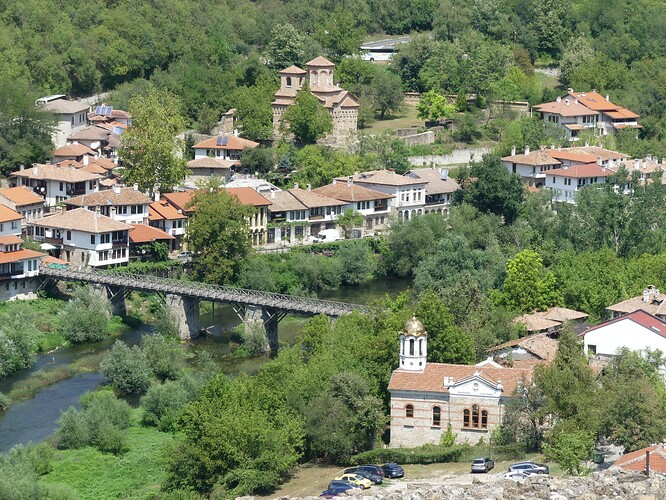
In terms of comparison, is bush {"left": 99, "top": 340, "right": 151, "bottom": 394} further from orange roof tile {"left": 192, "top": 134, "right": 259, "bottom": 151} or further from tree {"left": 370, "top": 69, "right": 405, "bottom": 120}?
tree {"left": 370, "top": 69, "right": 405, "bottom": 120}

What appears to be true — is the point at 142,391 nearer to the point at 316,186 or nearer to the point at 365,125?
the point at 316,186

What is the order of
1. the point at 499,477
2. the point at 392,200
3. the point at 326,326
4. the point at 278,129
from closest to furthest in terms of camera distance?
the point at 499,477, the point at 326,326, the point at 392,200, the point at 278,129

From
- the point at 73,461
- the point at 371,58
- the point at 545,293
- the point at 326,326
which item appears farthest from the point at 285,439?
the point at 371,58

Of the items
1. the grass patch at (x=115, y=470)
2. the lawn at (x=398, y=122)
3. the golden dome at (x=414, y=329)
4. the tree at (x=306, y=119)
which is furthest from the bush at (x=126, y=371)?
the lawn at (x=398, y=122)

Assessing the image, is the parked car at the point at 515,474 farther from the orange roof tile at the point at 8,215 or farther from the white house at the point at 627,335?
the orange roof tile at the point at 8,215

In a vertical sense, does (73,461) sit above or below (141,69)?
below

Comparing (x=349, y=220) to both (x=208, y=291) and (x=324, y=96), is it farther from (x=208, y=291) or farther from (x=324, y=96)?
(x=208, y=291)

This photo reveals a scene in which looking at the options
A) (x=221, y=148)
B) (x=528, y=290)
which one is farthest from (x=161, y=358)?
(x=221, y=148)
